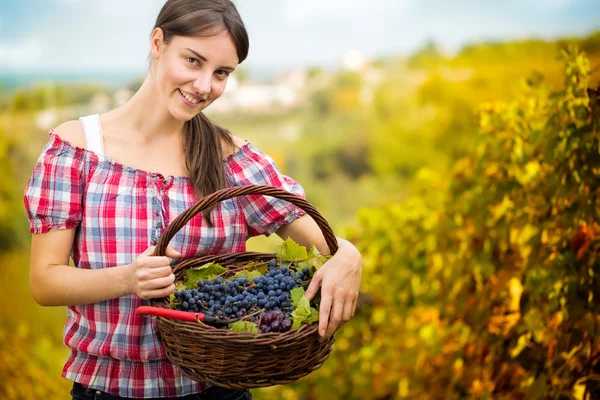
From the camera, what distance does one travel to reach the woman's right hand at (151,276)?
1.49m

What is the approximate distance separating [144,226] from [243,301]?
0.98ft

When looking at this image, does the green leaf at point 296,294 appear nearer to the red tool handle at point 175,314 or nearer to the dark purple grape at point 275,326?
the dark purple grape at point 275,326

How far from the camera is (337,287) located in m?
1.57

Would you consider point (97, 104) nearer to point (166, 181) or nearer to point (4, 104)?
point (4, 104)

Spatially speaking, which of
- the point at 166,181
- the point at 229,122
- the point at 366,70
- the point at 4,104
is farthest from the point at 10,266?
the point at 166,181

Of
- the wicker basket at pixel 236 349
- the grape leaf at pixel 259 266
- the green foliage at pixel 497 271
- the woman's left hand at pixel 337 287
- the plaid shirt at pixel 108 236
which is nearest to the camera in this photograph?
the wicker basket at pixel 236 349

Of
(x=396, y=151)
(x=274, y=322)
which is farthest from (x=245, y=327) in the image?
(x=396, y=151)

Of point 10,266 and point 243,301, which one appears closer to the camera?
point 243,301

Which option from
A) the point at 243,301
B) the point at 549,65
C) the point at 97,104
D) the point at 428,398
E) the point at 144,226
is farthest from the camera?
the point at 97,104

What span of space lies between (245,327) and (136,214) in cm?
39

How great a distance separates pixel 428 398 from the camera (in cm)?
292

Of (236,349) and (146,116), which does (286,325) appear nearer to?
(236,349)

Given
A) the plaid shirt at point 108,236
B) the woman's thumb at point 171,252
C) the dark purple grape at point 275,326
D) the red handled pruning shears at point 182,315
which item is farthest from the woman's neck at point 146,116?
the dark purple grape at point 275,326

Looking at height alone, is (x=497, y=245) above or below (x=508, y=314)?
above
